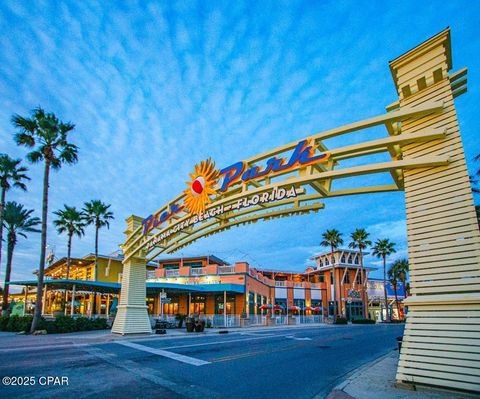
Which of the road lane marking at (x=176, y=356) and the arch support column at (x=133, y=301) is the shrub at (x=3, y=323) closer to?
the arch support column at (x=133, y=301)

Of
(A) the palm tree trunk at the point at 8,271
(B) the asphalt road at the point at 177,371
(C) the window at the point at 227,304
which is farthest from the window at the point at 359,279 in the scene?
(A) the palm tree trunk at the point at 8,271

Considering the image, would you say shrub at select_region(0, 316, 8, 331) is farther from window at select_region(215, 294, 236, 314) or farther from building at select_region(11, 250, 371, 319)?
window at select_region(215, 294, 236, 314)

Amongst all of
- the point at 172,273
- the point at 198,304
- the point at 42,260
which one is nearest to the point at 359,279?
the point at 198,304

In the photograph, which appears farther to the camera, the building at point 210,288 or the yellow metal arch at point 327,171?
the building at point 210,288

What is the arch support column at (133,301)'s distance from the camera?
71.8ft

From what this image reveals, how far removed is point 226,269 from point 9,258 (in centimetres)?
2443

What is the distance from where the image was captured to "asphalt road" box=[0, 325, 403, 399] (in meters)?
7.70

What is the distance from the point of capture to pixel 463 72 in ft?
28.6

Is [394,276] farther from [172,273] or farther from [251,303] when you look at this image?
[172,273]

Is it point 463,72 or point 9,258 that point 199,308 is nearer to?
point 9,258

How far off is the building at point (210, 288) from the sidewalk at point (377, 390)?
63.0 ft

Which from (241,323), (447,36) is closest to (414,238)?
(447,36)

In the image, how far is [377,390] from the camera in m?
7.70

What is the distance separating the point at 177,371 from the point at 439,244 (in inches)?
321
